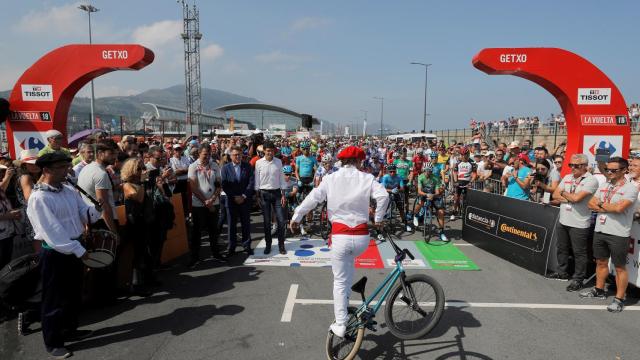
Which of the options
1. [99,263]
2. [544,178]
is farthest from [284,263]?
[544,178]

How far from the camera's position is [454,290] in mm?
5027

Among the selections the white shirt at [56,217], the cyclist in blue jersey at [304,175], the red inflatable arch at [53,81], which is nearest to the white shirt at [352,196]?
the white shirt at [56,217]

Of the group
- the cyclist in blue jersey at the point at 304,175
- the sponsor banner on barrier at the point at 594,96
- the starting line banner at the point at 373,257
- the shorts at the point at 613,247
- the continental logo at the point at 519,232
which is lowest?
the starting line banner at the point at 373,257

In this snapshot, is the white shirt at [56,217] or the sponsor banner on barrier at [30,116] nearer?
the white shirt at [56,217]

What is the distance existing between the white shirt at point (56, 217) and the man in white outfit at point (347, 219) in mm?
2409

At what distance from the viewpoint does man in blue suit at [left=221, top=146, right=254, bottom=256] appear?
6344 mm

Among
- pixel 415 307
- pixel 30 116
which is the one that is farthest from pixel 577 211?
pixel 30 116

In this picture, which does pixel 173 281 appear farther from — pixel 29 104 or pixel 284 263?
pixel 29 104

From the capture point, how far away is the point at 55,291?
11.1 ft

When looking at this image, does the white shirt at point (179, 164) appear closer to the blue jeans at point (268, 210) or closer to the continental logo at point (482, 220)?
the blue jeans at point (268, 210)

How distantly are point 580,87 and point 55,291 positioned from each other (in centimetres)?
885

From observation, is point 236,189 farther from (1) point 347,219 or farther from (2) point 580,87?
(2) point 580,87

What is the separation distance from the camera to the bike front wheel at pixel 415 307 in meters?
3.22

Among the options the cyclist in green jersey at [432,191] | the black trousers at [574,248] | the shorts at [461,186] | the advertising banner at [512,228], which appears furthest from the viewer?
the shorts at [461,186]
